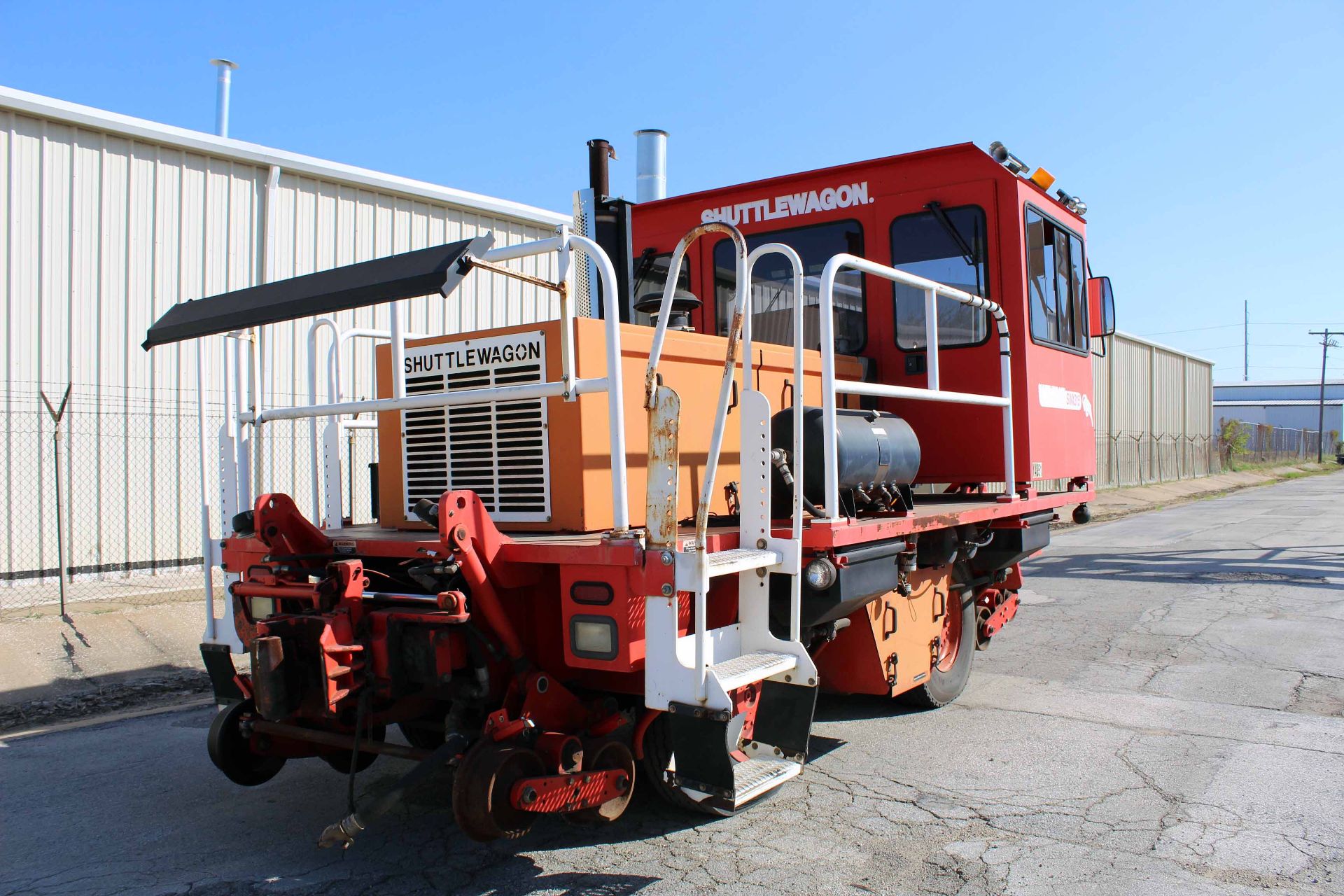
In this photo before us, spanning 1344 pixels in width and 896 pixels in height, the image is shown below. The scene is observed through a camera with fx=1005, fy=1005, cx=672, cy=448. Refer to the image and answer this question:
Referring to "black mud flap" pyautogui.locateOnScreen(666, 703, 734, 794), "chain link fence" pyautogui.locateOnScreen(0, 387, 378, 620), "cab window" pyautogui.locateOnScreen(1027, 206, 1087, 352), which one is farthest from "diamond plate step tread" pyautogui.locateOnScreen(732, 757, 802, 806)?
"chain link fence" pyautogui.locateOnScreen(0, 387, 378, 620)

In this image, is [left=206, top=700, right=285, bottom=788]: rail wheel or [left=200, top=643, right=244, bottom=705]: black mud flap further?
[left=200, top=643, right=244, bottom=705]: black mud flap

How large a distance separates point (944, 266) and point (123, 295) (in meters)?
7.89

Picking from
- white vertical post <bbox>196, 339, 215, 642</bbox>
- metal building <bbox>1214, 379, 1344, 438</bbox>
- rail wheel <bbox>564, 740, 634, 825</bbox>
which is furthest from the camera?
metal building <bbox>1214, 379, 1344, 438</bbox>

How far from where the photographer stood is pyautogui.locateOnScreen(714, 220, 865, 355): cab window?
19.9 ft

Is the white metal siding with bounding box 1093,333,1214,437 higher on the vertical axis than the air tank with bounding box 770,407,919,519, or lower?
higher

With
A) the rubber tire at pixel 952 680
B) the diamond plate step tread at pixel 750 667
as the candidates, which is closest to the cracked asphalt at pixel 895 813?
the rubber tire at pixel 952 680

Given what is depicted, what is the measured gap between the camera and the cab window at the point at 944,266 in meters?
5.72

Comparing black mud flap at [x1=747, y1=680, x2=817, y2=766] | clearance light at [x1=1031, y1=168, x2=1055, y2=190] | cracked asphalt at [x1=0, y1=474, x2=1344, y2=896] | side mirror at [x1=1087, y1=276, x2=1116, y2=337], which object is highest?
clearance light at [x1=1031, y1=168, x2=1055, y2=190]

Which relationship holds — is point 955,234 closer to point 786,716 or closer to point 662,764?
point 786,716

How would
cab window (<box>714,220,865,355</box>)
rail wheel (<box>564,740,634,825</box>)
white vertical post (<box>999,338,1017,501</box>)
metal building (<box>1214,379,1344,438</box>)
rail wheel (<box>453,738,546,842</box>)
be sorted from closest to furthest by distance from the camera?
rail wheel (<box>453,738,546,842</box>) < rail wheel (<box>564,740,634,825</box>) < white vertical post (<box>999,338,1017,501</box>) < cab window (<box>714,220,865,355</box>) < metal building (<box>1214,379,1344,438</box>)

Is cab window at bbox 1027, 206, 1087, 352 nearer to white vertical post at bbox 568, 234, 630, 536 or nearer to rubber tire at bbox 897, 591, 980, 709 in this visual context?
rubber tire at bbox 897, 591, 980, 709

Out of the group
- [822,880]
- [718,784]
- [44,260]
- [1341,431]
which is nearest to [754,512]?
[718,784]

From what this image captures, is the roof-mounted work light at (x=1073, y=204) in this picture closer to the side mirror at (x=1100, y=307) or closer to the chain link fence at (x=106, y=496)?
the side mirror at (x=1100, y=307)

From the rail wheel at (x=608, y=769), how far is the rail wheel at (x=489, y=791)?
0.96 feet
